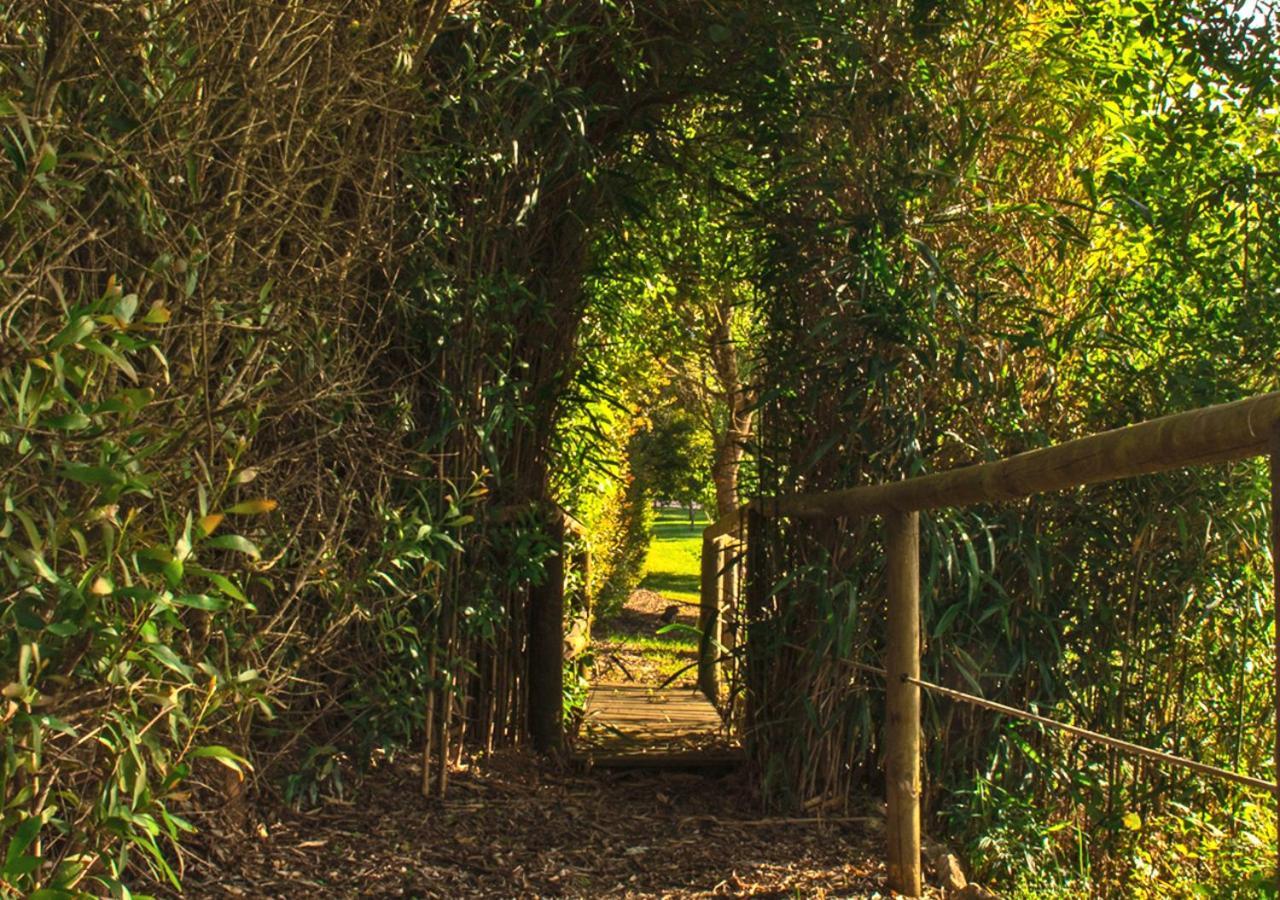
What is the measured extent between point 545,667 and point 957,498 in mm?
2471

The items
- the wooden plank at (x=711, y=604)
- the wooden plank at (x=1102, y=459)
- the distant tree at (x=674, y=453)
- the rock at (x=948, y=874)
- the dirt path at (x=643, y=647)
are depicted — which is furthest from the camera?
the distant tree at (x=674, y=453)

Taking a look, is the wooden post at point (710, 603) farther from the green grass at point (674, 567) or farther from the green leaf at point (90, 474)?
the green leaf at point (90, 474)

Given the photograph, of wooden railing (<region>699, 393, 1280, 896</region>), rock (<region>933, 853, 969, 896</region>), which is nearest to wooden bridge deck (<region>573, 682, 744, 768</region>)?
wooden railing (<region>699, 393, 1280, 896</region>)

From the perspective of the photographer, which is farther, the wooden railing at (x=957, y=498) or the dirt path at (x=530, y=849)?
the dirt path at (x=530, y=849)

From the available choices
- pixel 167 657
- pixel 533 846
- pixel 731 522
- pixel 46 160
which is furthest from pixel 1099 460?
pixel 731 522

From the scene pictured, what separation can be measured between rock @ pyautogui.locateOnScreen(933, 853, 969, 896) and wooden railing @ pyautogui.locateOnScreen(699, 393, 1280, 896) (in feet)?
0.62

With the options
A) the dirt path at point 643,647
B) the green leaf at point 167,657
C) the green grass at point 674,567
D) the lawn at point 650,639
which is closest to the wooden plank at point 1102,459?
the lawn at point 650,639

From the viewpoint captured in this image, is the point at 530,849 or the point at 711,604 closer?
the point at 530,849

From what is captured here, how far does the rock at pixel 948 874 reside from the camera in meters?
3.08

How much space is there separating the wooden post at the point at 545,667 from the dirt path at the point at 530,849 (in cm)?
53

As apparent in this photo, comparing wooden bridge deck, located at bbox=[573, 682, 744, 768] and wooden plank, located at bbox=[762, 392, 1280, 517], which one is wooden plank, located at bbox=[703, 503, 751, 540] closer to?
wooden bridge deck, located at bbox=[573, 682, 744, 768]

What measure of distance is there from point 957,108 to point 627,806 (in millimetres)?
2295

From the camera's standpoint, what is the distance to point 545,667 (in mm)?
4812

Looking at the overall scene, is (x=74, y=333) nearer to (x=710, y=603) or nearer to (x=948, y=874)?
(x=948, y=874)
